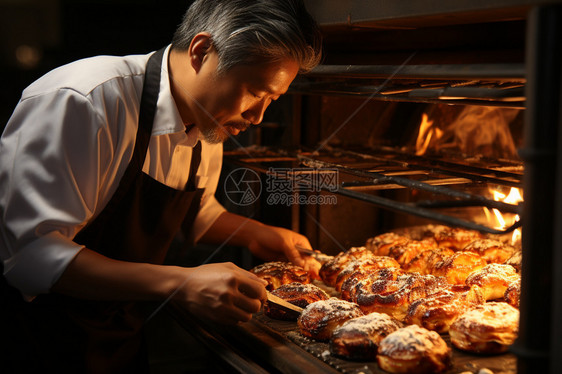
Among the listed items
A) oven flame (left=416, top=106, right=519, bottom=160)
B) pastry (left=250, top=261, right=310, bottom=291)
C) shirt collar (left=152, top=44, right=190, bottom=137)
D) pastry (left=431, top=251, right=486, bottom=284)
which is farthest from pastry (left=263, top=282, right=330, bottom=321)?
oven flame (left=416, top=106, right=519, bottom=160)

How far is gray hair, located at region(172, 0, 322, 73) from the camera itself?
192 centimetres

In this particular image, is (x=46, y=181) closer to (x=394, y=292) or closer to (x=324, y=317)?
(x=324, y=317)

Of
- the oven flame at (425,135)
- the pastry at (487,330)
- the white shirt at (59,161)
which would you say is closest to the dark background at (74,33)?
the oven flame at (425,135)

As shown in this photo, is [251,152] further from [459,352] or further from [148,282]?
[459,352]

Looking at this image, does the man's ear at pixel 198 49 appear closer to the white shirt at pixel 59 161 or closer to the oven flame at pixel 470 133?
the white shirt at pixel 59 161

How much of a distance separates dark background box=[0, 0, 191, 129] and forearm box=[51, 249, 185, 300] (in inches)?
115

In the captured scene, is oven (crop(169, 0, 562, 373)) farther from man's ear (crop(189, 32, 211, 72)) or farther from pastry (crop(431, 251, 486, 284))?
man's ear (crop(189, 32, 211, 72))

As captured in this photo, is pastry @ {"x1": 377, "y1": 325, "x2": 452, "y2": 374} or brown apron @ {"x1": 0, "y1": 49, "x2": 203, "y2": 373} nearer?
pastry @ {"x1": 377, "y1": 325, "x2": 452, "y2": 374}

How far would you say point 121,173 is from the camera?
2.08 m

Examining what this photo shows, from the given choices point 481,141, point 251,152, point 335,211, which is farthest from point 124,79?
point 481,141

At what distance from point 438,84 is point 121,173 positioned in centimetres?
117

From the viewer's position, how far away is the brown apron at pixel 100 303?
6.93 feet

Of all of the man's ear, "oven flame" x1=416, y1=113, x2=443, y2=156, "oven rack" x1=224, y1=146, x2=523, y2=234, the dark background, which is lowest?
"oven rack" x1=224, y1=146, x2=523, y2=234

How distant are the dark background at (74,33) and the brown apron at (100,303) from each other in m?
2.43
